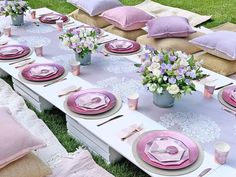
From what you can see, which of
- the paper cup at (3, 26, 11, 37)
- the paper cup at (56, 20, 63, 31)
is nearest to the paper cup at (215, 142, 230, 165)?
the paper cup at (56, 20, 63, 31)

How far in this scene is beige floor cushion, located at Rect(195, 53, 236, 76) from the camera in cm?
297

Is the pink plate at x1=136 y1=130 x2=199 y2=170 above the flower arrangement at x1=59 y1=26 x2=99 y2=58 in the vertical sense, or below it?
below

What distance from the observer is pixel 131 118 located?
7.57 feet

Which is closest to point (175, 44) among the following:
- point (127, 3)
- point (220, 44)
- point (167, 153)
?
point (220, 44)

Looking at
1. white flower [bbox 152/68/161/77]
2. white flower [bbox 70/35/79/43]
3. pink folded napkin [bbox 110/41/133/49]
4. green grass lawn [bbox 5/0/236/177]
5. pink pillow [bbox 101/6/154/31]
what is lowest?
green grass lawn [bbox 5/0/236/177]

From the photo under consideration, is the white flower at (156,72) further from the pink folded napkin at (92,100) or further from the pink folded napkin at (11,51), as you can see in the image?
the pink folded napkin at (11,51)

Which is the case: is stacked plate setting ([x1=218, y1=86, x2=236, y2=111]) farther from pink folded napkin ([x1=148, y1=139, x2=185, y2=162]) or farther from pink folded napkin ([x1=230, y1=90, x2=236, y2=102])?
pink folded napkin ([x1=148, y1=139, x2=185, y2=162])

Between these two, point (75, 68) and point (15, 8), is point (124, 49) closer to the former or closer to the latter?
point (75, 68)

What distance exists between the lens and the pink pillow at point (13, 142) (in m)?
1.92

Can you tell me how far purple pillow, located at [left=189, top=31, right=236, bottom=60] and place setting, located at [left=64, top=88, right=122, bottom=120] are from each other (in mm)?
990

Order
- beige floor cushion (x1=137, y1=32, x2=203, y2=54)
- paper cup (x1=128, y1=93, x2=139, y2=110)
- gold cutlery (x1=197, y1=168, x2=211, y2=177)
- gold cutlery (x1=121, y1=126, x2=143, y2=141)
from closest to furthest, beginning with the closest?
gold cutlery (x1=197, y1=168, x2=211, y2=177)
gold cutlery (x1=121, y1=126, x2=143, y2=141)
paper cup (x1=128, y1=93, x2=139, y2=110)
beige floor cushion (x1=137, y1=32, x2=203, y2=54)

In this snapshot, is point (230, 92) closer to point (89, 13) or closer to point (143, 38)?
point (143, 38)

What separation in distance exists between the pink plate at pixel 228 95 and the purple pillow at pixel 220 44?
472mm

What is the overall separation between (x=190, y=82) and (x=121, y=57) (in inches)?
39.5
